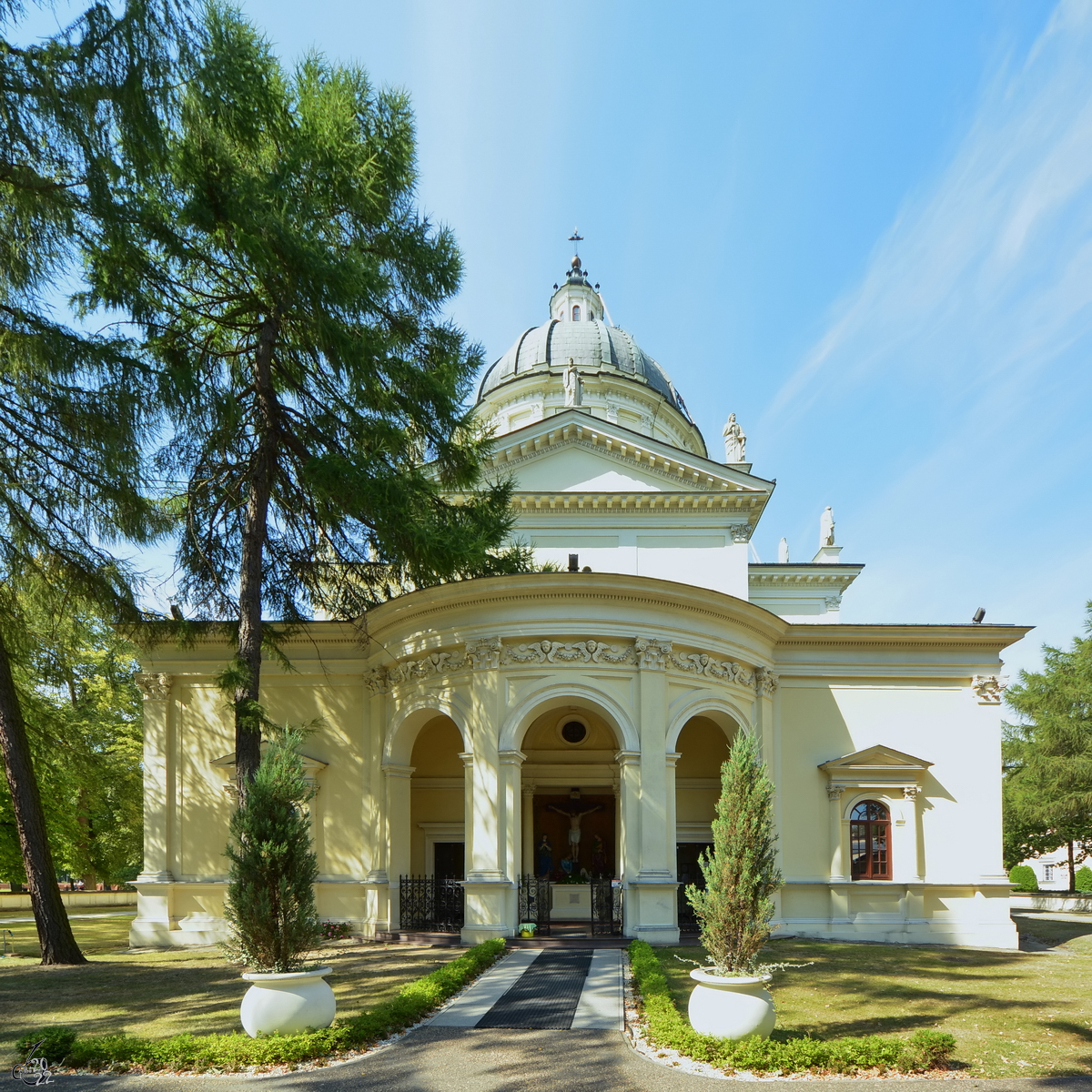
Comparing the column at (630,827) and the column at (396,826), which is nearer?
the column at (630,827)

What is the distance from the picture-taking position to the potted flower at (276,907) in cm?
998

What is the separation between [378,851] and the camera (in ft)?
66.6

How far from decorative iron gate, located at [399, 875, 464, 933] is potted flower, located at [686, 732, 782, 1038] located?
34.7 feet

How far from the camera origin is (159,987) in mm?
14117

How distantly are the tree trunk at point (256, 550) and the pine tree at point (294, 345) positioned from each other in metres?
0.03

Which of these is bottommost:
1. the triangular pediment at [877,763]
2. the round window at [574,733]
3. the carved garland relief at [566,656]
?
the triangular pediment at [877,763]

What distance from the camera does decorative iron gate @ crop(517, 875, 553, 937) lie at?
18.7 m

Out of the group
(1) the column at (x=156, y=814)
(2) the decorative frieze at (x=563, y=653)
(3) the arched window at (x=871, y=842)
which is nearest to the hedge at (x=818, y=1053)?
(2) the decorative frieze at (x=563, y=653)

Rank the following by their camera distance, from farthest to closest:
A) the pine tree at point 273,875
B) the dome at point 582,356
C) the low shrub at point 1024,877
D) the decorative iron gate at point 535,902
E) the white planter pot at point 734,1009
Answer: the low shrub at point 1024,877, the dome at point 582,356, the decorative iron gate at point 535,902, the pine tree at point 273,875, the white planter pot at point 734,1009

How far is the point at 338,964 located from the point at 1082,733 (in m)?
32.4

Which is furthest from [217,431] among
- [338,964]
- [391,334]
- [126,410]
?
[338,964]

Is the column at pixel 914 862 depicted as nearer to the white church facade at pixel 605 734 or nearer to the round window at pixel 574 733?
the white church facade at pixel 605 734

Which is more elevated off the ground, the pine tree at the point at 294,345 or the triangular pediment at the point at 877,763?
the pine tree at the point at 294,345

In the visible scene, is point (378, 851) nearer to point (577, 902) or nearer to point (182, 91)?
point (577, 902)
